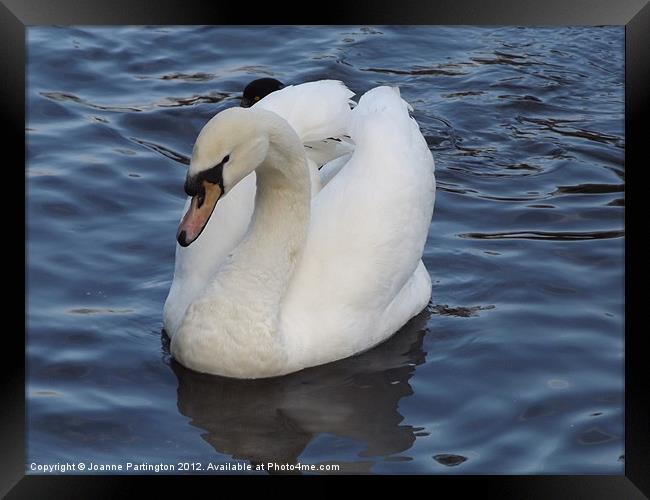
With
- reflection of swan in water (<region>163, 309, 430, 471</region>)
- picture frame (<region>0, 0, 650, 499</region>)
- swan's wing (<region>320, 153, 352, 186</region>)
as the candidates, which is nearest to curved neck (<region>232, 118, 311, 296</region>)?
reflection of swan in water (<region>163, 309, 430, 471</region>)

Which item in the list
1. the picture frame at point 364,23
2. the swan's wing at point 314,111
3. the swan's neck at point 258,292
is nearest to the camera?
the picture frame at point 364,23

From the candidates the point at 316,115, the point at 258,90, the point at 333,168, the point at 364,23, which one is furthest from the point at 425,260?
the point at 364,23

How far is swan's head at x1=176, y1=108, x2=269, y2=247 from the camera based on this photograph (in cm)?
637

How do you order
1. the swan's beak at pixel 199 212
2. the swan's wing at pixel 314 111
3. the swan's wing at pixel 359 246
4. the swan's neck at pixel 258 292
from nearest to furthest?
1. the swan's beak at pixel 199 212
2. the swan's neck at pixel 258 292
3. the swan's wing at pixel 359 246
4. the swan's wing at pixel 314 111

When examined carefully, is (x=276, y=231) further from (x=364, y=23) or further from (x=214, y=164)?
(x=364, y=23)

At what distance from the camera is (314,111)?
7684 millimetres

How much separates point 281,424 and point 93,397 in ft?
2.99

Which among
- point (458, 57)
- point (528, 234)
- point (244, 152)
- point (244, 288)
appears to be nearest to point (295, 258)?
point (244, 288)

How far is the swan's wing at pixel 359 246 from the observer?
727 centimetres

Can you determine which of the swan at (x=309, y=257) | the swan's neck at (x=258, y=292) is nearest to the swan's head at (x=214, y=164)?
the swan at (x=309, y=257)

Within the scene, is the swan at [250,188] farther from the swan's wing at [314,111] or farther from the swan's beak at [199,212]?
the swan's beak at [199,212]

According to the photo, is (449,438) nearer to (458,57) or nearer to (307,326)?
(307,326)

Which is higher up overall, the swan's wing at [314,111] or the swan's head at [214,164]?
the swan's wing at [314,111]

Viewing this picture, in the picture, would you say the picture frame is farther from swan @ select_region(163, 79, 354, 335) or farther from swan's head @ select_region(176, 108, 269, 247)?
swan @ select_region(163, 79, 354, 335)
